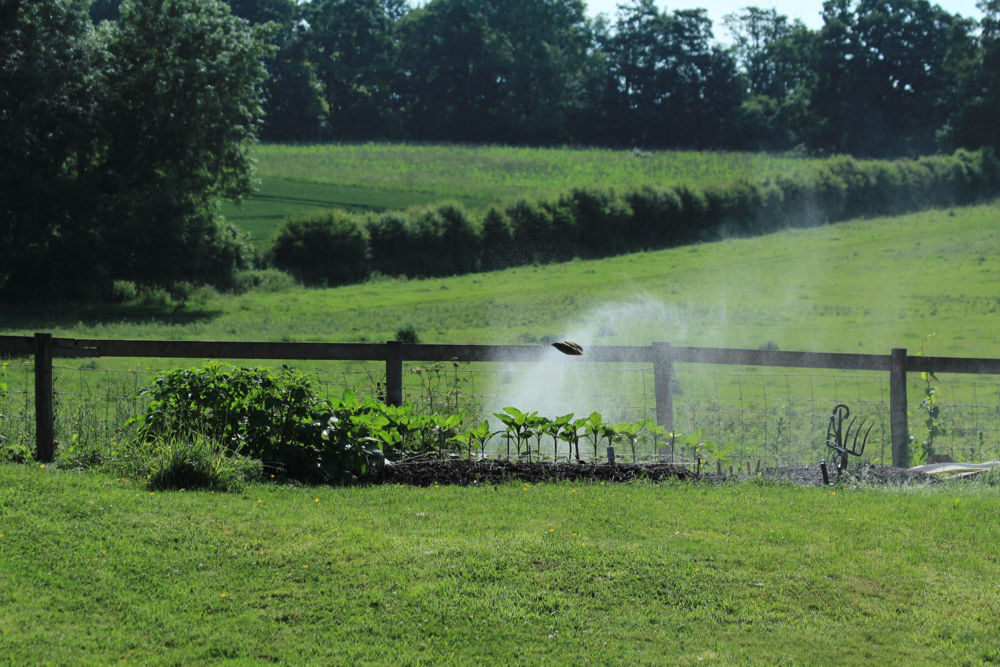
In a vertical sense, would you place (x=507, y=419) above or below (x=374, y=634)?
above

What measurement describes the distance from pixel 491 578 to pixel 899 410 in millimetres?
5341

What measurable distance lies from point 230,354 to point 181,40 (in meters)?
29.5

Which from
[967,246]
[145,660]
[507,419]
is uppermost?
[967,246]

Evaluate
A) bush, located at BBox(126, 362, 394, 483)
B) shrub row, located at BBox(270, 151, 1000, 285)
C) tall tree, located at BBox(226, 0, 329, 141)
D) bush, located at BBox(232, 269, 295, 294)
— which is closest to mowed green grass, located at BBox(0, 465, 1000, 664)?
bush, located at BBox(126, 362, 394, 483)

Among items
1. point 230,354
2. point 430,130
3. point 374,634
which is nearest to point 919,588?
point 374,634

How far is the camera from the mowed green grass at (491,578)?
192 inches

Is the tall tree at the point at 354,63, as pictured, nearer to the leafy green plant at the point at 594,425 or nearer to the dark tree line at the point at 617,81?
the dark tree line at the point at 617,81

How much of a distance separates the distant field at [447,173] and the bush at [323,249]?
241 cm

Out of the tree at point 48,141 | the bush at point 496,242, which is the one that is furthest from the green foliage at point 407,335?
the bush at point 496,242

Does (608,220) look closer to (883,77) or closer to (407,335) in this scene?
(407,335)

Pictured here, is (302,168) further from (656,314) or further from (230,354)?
(230,354)

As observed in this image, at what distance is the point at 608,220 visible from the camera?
53.0 meters

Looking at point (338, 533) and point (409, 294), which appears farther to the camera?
point (409, 294)

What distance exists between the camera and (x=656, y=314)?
31.1 metres
